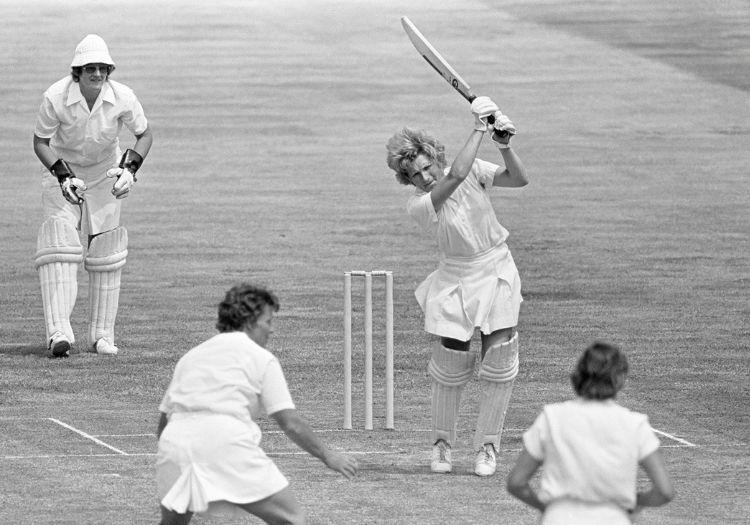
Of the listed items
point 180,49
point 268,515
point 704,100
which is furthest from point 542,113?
point 268,515

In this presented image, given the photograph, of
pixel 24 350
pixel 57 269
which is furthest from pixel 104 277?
pixel 24 350

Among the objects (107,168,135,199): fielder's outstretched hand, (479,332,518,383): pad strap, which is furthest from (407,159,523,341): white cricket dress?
(107,168,135,199): fielder's outstretched hand

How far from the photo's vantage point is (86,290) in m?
17.9

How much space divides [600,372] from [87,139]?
8.29 m

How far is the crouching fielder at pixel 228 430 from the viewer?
252 inches

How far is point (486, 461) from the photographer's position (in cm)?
934

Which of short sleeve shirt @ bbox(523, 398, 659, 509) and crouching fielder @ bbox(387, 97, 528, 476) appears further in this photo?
crouching fielder @ bbox(387, 97, 528, 476)

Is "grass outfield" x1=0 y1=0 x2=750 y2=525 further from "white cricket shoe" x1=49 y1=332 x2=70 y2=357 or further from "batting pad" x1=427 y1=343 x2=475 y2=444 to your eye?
"batting pad" x1=427 y1=343 x2=475 y2=444

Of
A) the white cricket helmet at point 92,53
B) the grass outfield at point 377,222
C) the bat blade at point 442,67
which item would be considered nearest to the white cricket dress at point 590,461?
the grass outfield at point 377,222

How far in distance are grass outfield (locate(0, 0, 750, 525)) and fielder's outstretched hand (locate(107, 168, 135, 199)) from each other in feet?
4.13

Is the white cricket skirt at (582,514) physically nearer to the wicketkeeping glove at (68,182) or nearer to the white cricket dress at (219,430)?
the white cricket dress at (219,430)

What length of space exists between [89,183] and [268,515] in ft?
23.8

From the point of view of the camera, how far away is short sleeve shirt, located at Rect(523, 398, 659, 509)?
5.52 metres

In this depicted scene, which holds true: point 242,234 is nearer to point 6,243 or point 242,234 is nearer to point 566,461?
point 6,243
